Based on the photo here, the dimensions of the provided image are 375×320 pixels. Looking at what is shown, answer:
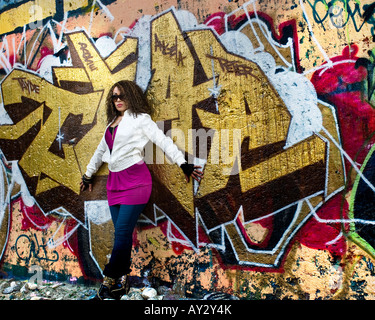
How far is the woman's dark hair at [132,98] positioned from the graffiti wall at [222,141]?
12 centimetres

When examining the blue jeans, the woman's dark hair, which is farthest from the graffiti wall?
the blue jeans

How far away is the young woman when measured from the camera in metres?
2.41

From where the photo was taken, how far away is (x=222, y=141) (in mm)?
2498

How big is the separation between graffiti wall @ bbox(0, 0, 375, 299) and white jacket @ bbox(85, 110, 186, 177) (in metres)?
0.21

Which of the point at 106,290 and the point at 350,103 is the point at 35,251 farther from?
the point at 350,103

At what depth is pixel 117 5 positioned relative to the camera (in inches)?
115

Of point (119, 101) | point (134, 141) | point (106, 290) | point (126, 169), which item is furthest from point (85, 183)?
point (106, 290)

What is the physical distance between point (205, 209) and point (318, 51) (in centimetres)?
171

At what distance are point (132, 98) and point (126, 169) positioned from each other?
716 mm

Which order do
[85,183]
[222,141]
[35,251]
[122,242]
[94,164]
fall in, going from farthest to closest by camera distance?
→ [35,251], [85,183], [94,164], [222,141], [122,242]

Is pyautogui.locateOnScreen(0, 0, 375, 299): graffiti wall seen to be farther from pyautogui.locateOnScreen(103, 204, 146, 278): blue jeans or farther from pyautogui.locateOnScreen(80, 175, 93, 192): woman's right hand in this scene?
pyautogui.locateOnScreen(103, 204, 146, 278): blue jeans

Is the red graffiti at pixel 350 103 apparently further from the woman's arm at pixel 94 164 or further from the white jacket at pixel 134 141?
the woman's arm at pixel 94 164

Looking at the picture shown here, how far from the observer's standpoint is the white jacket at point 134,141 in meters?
2.48

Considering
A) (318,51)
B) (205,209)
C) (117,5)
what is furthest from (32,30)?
(318,51)
